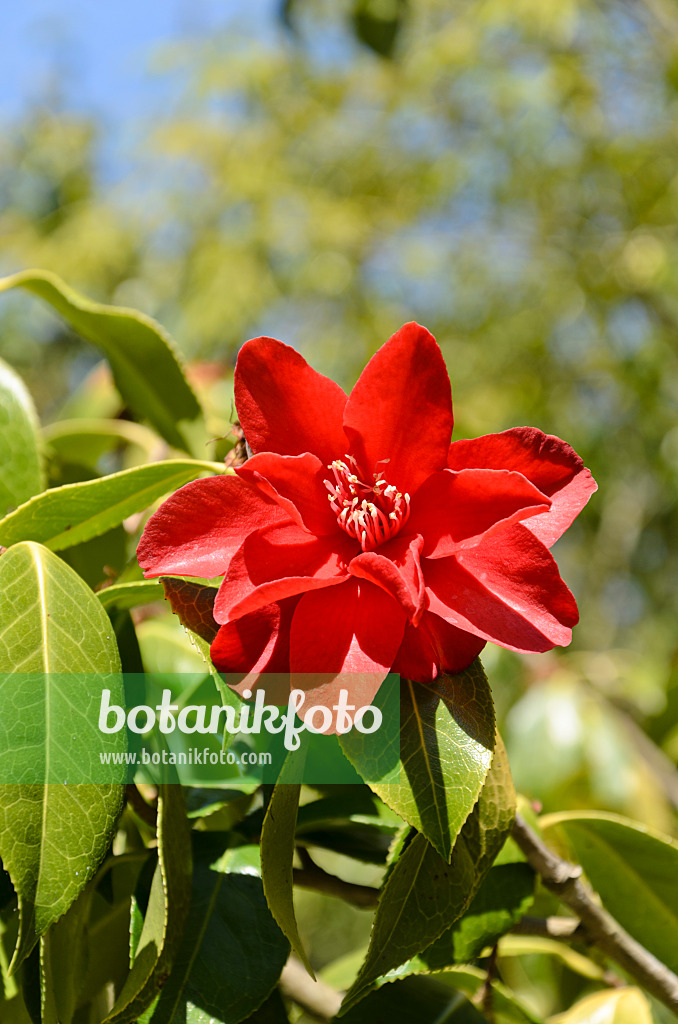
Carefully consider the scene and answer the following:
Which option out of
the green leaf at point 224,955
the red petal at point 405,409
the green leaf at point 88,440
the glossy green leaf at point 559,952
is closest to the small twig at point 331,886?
the green leaf at point 224,955

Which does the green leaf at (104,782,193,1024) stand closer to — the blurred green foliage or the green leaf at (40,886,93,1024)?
the green leaf at (40,886,93,1024)

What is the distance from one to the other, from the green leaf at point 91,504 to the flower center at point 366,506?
98 millimetres

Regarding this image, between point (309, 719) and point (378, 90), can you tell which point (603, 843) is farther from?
point (378, 90)

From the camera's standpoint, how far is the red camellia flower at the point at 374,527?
0.44m

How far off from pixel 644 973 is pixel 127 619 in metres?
0.44

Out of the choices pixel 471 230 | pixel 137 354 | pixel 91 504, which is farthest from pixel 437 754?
pixel 471 230

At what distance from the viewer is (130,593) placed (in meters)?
0.54

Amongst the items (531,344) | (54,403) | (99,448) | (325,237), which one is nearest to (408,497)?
(99,448)

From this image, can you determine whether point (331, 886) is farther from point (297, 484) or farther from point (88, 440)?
point (88, 440)

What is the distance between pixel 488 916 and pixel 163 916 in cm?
22

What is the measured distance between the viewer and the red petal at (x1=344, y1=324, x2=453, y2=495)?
0.48 metres

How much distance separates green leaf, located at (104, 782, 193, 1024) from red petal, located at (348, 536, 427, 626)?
0.19 metres

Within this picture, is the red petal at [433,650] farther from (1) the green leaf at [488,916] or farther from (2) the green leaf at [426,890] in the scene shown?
(1) the green leaf at [488,916]

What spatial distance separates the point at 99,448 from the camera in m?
0.89
